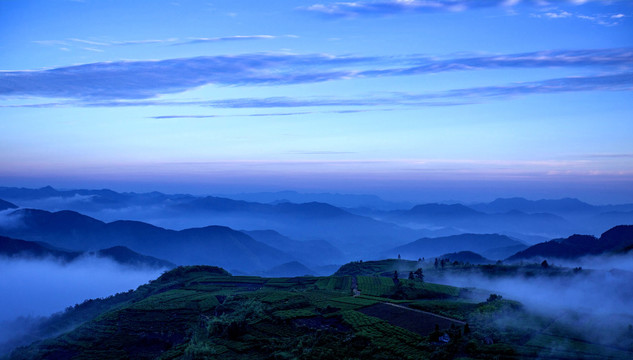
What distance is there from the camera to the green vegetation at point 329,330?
37094 millimetres

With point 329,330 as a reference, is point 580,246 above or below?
below

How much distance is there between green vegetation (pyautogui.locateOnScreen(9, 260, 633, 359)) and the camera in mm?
37094

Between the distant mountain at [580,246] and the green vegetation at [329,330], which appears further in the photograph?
the distant mountain at [580,246]

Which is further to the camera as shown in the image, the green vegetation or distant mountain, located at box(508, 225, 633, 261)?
distant mountain, located at box(508, 225, 633, 261)

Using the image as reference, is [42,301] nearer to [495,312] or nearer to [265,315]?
[265,315]

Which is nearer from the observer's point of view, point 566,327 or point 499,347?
point 499,347

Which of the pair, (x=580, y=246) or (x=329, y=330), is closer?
(x=329, y=330)

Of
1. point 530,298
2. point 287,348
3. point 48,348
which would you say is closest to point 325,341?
point 287,348

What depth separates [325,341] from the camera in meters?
42.4

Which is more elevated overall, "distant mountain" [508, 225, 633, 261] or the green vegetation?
the green vegetation

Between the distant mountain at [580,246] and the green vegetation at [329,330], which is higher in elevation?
the green vegetation at [329,330]

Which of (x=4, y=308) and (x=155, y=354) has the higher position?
(x=155, y=354)

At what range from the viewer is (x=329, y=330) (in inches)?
1849

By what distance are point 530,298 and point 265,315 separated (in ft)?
135
